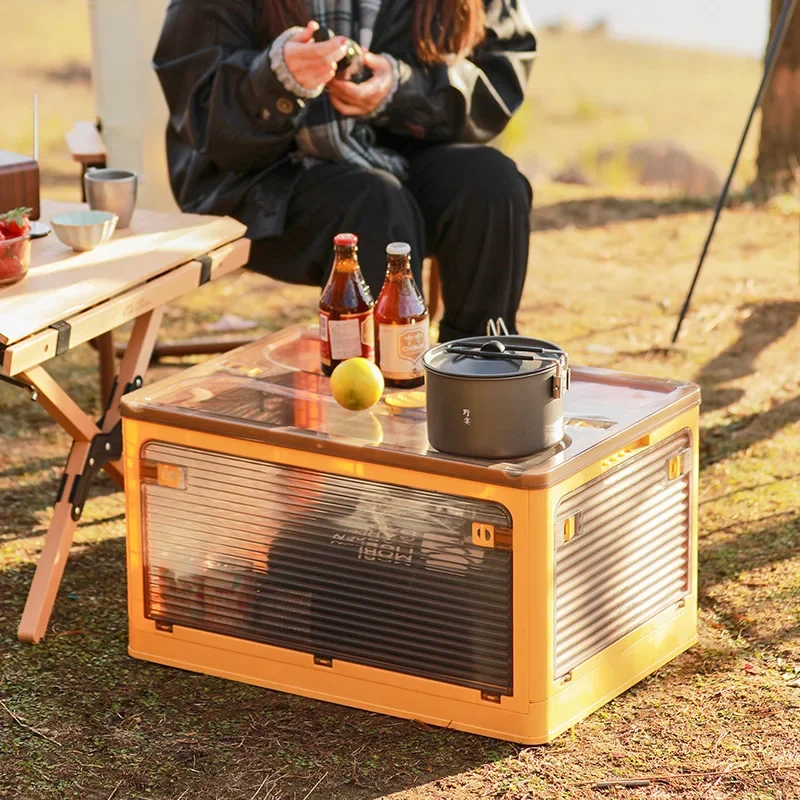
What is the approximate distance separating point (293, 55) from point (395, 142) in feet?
1.85

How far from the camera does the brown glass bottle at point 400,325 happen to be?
2346 millimetres

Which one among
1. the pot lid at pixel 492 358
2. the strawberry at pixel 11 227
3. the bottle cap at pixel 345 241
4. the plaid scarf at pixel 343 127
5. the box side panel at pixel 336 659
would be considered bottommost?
the box side panel at pixel 336 659

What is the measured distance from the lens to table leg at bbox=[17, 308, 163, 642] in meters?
2.47

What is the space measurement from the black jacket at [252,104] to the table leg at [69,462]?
44 centimetres

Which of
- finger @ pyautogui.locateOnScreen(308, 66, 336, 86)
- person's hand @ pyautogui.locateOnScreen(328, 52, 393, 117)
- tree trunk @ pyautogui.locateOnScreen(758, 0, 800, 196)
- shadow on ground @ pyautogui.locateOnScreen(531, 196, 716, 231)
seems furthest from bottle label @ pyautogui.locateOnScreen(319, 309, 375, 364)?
tree trunk @ pyautogui.locateOnScreen(758, 0, 800, 196)

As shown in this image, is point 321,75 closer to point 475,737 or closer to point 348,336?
point 348,336

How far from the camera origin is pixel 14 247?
235 cm

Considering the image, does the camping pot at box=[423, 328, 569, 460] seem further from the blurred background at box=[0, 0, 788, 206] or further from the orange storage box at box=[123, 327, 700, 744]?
the blurred background at box=[0, 0, 788, 206]

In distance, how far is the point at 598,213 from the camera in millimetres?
5523

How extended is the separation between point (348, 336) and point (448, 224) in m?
0.64

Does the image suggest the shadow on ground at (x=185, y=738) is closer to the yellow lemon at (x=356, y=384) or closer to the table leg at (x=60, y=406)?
the table leg at (x=60, y=406)

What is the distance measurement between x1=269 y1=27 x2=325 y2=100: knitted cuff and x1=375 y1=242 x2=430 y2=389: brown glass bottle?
56cm

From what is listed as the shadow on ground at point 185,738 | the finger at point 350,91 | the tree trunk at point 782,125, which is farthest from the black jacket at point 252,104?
the tree trunk at point 782,125

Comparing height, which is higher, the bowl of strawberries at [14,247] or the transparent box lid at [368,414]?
the bowl of strawberries at [14,247]
